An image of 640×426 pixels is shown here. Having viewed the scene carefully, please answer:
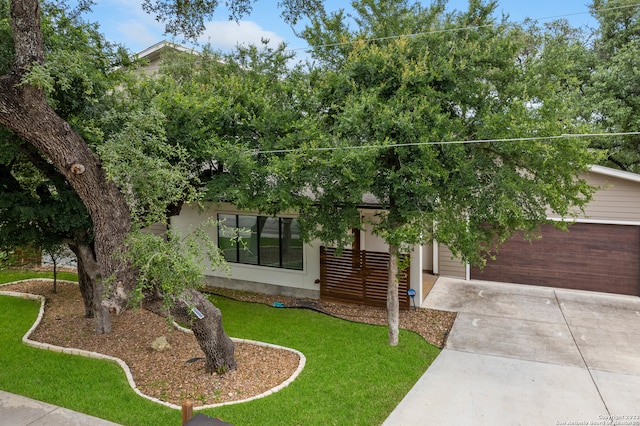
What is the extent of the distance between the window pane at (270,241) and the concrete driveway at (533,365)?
420 cm

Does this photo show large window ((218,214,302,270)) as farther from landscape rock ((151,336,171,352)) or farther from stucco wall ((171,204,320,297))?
landscape rock ((151,336,171,352))

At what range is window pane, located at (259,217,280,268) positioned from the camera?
1134 centimetres

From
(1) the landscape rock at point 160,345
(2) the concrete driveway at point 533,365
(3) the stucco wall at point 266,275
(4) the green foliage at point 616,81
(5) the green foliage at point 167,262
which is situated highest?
(4) the green foliage at point 616,81

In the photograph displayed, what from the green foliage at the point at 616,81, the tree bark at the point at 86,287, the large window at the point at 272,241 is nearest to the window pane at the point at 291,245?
the large window at the point at 272,241

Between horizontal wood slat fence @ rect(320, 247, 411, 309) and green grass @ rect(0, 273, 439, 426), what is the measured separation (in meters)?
1.36

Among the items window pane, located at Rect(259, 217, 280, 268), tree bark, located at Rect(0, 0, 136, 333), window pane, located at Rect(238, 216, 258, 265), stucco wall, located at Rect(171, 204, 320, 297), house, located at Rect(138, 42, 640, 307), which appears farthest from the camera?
window pane, located at Rect(238, 216, 258, 265)

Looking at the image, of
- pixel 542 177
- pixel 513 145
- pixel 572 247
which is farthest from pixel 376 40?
pixel 572 247

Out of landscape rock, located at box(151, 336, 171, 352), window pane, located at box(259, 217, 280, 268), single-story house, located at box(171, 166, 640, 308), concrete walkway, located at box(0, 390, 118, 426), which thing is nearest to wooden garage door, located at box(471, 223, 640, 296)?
single-story house, located at box(171, 166, 640, 308)

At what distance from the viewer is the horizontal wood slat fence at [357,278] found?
1005 cm

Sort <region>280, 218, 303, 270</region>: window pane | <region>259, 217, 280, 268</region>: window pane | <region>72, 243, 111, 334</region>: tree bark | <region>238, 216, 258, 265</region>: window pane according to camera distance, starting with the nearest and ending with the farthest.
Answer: <region>72, 243, 111, 334</region>: tree bark
<region>280, 218, 303, 270</region>: window pane
<region>259, 217, 280, 268</region>: window pane
<region>238, 216, 258, 265</region>: window pane

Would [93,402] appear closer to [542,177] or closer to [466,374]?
[466,374]

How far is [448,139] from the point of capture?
6.58m

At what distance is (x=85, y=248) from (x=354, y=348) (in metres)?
5.81

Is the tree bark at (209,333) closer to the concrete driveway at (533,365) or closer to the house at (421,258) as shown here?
the concrete driveway at (533,365)
